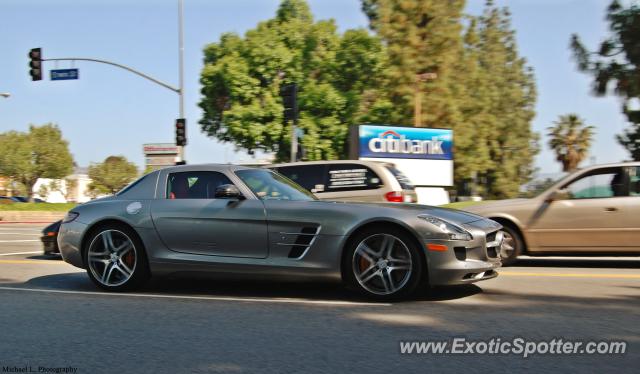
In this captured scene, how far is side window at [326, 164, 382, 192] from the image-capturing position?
38.0 ft

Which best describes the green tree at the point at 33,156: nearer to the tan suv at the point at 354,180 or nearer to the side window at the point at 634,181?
the tan suv at the point at 354,180

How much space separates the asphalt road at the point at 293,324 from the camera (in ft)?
13.6

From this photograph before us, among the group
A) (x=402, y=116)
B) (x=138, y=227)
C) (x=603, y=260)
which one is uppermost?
(x=402, y=116)

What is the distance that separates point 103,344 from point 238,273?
205 cm

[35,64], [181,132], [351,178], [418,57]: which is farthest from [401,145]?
[351,178]

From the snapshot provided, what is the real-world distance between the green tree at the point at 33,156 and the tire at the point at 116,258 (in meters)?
72.2

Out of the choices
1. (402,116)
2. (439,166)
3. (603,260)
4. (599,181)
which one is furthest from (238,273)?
(402,116)

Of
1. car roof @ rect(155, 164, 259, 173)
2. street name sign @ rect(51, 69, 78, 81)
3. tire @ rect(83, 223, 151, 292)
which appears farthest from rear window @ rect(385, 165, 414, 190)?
street name sign @ rect(51, 69, 78, 81)

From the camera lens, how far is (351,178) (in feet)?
38.5

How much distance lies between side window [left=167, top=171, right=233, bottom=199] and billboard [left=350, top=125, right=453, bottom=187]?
92.5ft

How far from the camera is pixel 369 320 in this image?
537 cm

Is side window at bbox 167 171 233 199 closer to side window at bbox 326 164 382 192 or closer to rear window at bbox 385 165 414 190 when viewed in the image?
side window at bbox 326 164 382 192

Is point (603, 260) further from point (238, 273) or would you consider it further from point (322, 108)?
point (322, 108)

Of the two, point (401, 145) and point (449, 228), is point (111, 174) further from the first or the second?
point (449, 228)
